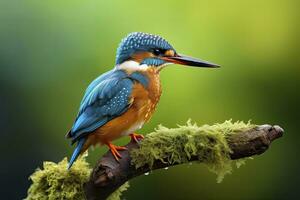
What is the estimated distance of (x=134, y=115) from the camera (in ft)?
7.15

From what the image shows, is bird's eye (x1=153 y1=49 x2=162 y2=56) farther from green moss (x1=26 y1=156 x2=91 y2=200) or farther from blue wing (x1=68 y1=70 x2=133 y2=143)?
green moss (x1=26 y1=156 x2=91 y2=200)

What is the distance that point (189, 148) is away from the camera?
203 cm

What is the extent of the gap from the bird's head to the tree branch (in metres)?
0.34

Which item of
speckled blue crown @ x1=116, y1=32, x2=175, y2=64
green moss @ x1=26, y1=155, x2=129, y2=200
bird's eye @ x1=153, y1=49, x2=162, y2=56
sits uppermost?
speckled blue crown @ x1=116, y1=32, x2=175, y2=64

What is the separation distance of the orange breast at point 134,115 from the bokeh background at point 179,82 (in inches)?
35.9

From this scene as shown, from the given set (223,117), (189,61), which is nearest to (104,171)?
(189,61)

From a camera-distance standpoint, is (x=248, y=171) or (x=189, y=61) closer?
(x=189, y=61)

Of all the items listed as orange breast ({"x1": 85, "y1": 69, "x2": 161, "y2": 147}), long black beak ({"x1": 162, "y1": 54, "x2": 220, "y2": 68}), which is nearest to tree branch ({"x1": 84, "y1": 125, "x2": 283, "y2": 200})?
orange breast ({"x1": 85, "y1": 69, "x2": 161, "y2": 147})

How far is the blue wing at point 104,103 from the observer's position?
6.98 feet

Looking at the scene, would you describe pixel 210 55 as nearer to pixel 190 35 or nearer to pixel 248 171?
pixel 190 35

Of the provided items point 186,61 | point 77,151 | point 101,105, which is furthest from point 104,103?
point 186,61

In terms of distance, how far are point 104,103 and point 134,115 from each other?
0.10 metres

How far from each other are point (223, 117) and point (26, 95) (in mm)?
986

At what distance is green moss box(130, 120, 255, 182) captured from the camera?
2.03 m
